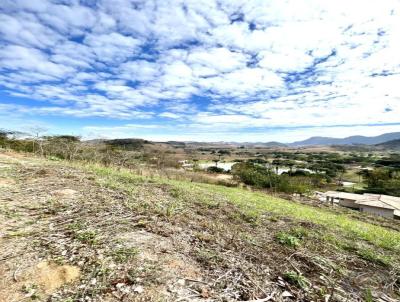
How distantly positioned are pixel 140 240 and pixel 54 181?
442 cm

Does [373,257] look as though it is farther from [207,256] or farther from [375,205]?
[375,205]

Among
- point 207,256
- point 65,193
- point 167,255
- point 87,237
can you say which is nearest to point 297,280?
point 207,256

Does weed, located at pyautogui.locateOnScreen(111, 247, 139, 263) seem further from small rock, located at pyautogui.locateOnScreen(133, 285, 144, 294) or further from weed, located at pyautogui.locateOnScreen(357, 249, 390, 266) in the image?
weed, located at pyautogui.locateOnScreen(357, 249, 390, 266)

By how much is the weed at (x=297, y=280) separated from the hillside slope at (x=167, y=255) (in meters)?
0.01

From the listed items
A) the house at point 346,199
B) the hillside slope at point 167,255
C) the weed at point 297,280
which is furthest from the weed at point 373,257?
the house at point 346,199

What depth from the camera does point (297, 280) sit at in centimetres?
318

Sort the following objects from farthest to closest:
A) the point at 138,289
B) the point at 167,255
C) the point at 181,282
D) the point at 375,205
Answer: the point at 375,205, the point at 167,255, the point at 181,282, the point at 138,289

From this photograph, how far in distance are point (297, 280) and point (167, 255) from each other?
5.32 ft

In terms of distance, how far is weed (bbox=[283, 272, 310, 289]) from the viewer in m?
3.11

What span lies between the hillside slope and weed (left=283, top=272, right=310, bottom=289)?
0.01m

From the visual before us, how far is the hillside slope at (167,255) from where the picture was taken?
2766mm

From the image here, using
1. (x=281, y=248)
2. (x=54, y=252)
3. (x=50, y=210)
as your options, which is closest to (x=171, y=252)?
(x=54, y=252)

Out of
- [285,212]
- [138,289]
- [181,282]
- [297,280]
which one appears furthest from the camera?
[285,212]

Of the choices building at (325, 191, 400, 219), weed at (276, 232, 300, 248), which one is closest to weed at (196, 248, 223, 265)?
weed at (276, 232, 300, 248)
